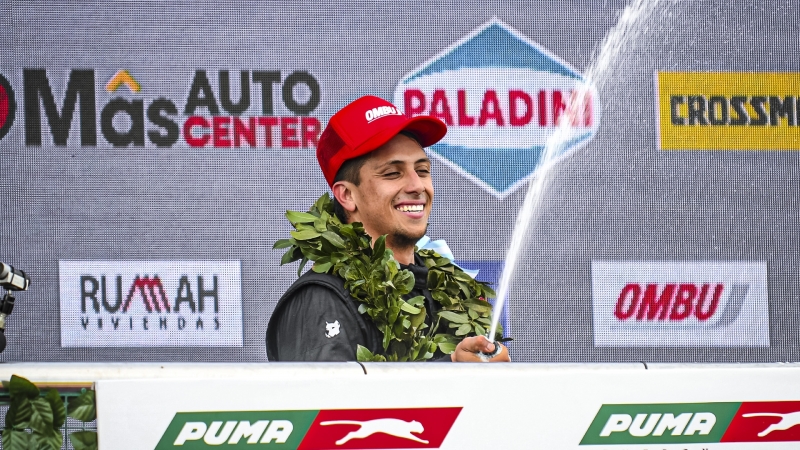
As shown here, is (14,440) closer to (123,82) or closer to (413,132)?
(413,132)

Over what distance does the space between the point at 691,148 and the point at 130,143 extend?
2.03 metres

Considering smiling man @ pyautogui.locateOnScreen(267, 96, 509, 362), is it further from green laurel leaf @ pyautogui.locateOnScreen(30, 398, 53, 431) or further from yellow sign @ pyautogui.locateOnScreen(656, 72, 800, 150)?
yellow sign @ pyautogui.locateOnScreen(656, 72, 800, 150)

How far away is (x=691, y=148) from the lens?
404 centimetres

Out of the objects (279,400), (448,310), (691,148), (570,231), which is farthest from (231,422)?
(691,148)

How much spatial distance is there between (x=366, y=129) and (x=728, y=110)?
2004 millimetres

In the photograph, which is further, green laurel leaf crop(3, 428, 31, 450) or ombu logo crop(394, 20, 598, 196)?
ombu logo crop(394, 20, 598, 196)

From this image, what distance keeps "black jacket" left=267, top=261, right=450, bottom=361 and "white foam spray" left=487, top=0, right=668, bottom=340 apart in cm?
161

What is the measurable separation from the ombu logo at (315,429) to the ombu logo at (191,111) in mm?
2523

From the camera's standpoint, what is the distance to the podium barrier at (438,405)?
1349 millimetres

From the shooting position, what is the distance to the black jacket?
2.19 m

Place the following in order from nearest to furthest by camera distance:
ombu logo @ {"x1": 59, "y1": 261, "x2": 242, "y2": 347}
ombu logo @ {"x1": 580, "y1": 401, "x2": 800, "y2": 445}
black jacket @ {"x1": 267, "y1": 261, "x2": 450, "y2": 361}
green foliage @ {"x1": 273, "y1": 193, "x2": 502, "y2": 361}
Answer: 1. ombu logo @ {"x1": 580, "y1": 401, "x2": 800, "y2": 445}
2. black jacket @ {"x1": 267, "y1": 261, "x2": 450, "y2": 361}
3. green foliage @ {"x1": 273, "y1": 193, "x2": 502, "y2": 361}
4. ombu logo @ {"x1": 59, "y1": 261, "x2": 242, "y2": 347}

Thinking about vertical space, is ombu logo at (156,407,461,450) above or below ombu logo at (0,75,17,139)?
below

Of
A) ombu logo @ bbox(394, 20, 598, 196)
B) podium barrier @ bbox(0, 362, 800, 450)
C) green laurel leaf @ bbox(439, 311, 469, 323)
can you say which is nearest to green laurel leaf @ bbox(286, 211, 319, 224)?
green laurel leaf @ bbox(439, 311, 469, 323)

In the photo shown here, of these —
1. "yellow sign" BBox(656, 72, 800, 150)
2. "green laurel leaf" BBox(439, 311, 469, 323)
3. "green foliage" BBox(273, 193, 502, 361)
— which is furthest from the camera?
"yellow sign" BBox(656, 72, 800, 150)
